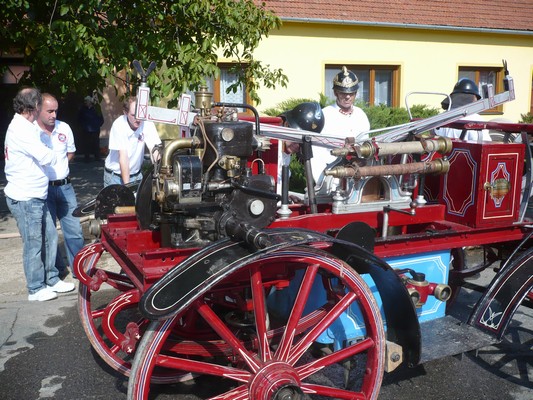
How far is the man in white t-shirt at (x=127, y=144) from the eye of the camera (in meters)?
5.40

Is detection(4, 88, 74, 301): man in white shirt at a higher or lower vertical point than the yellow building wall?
lower

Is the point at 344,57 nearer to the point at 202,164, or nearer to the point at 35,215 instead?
the point at 35,215

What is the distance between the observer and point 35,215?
480 centimetres

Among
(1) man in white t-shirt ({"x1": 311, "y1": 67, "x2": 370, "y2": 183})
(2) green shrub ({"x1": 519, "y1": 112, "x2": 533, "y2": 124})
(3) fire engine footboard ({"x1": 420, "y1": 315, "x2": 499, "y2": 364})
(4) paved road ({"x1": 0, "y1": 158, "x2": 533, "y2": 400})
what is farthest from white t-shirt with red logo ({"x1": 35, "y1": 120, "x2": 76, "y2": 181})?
(2) green shrub ({"x1": 519, "y1": 112, "x2": 533, "y2": 124})

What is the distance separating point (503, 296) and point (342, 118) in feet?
6.13

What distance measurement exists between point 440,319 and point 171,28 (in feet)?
12.4

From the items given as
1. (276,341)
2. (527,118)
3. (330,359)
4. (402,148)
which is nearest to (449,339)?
(330,359)

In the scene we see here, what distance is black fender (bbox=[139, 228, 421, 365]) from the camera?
7.64 feet

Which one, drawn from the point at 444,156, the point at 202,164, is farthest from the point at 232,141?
the point at 444,156

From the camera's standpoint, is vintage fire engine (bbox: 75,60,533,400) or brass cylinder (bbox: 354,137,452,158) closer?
vintage fire engine (bbox: 75,60,533,400)

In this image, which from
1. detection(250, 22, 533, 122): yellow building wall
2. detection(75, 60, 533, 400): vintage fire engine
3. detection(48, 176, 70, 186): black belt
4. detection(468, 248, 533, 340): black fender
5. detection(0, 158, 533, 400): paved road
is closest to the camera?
detection(75, 60, 533, 400): vintage fire engine

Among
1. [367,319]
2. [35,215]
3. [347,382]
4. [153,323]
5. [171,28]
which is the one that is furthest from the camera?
[171,28]

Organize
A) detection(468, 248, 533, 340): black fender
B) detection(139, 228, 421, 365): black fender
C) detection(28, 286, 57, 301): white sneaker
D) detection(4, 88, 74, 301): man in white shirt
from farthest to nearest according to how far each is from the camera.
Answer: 1. detection(28, 286, 57, 301): white sneaker
2. detection(4, 88, 74, 301): man in white shirt
3. detection(468, 248, 533, 340): black fender
4. detection(139, 228, 421, 365): black fender

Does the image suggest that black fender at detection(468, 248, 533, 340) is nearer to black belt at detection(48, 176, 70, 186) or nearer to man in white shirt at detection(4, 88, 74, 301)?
man in white shirt at detection(4, 88, 74, 301)
